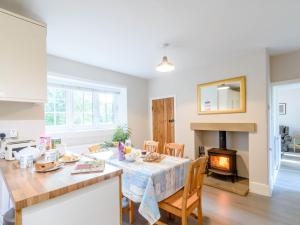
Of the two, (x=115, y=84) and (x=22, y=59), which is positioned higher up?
(x=115, y=84)

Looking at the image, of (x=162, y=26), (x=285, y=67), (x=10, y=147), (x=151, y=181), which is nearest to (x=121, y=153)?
(x=151, y=181)

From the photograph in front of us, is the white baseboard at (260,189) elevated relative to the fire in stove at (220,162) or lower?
lower

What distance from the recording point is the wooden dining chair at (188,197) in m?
1.67

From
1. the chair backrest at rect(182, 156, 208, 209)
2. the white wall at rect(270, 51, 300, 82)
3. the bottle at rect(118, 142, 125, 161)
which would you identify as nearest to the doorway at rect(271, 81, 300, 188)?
the white wall at rect(270, 51, 300, 82)

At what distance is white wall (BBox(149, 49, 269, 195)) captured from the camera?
9.68 feet

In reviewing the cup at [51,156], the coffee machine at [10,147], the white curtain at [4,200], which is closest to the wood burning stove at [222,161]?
the cup at [51,156]

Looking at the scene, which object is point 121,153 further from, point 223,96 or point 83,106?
point 223,96

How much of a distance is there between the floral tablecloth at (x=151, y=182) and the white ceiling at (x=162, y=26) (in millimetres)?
1709

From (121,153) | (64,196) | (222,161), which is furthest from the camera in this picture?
(222,161)

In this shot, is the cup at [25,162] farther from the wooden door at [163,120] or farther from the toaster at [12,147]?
the wooden door at [163,120]

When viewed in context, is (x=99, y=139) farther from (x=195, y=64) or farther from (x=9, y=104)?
(x=195, y=64)

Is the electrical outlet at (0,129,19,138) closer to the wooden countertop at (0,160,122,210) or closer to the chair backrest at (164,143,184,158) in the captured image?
the wooden countertop at (0,160,122,210)

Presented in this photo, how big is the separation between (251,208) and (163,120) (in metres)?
2.74

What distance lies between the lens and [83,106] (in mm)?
3945
